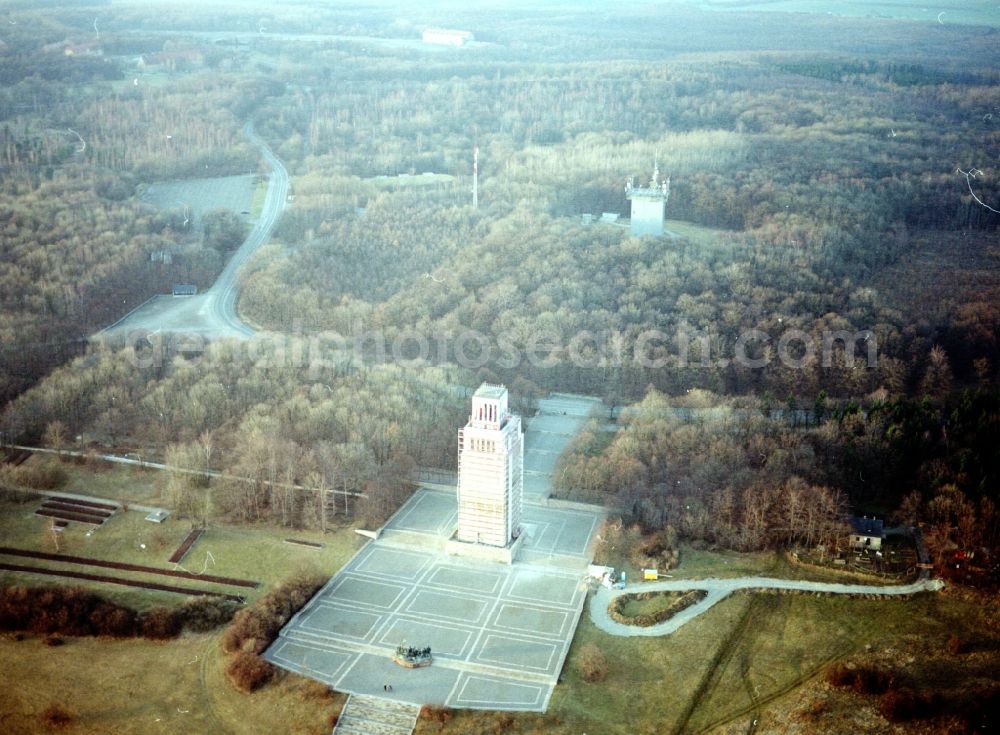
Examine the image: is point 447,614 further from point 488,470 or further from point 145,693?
point 145,693

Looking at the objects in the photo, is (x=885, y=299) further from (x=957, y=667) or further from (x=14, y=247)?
(x=14, y=247)

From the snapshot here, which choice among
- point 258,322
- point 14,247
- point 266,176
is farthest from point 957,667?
point 266,176

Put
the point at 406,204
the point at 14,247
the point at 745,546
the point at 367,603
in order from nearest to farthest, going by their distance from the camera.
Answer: the point at 367,603 → the point at 745,546 → the point at 14,247 → the point at 406,204

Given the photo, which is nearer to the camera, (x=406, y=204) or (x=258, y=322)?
(x=258, y=322)

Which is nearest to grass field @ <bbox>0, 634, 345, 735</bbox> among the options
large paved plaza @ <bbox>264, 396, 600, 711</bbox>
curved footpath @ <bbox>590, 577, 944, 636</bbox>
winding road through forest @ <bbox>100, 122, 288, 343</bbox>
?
large paved plaza @ <bbox>264, 396, 600, 711</bbox>

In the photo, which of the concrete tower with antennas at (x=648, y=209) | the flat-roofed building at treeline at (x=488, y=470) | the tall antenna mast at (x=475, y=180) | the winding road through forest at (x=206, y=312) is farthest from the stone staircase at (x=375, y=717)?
the tall antenna mast at (x=475, y=180)

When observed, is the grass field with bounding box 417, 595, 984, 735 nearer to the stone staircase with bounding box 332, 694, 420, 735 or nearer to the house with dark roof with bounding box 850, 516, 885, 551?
the stone staircase with bounding box 332, 694, 420, 735

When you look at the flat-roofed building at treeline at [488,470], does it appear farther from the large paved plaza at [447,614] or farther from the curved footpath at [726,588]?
the curved footpath at [726,588]

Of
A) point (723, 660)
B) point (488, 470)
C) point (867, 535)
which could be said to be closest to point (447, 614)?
point (488, 470)
